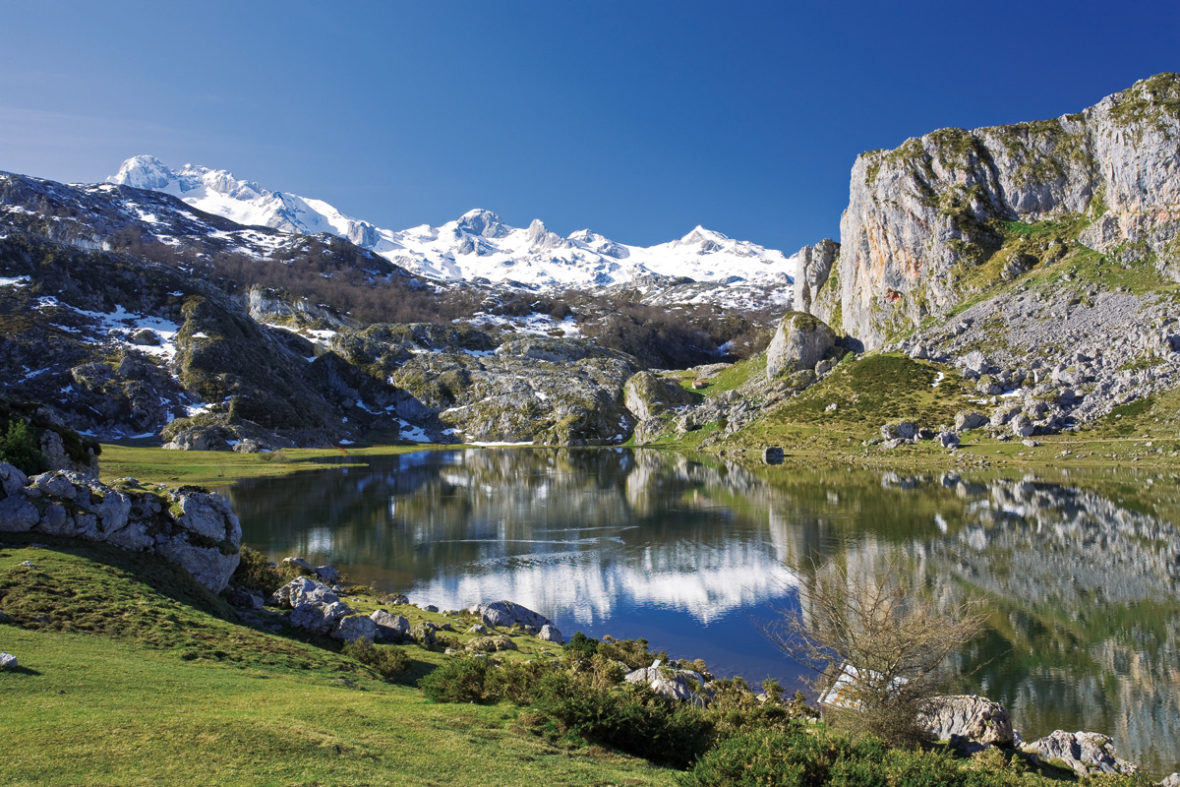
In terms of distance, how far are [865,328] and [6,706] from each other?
18050 centimetres

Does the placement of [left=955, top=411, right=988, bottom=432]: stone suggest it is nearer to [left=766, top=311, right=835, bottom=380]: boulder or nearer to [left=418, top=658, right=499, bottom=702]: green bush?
[left=766, top=311, right=835, bottom=380]: boulder

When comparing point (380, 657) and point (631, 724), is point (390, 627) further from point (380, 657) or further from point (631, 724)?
point (631, 724)

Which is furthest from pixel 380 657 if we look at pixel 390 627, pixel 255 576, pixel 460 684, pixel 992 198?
pixel 992 198

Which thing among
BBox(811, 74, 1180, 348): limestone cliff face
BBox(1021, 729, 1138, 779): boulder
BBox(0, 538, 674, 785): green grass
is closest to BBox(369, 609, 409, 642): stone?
BBox(0, 538, 674, 785): green grass

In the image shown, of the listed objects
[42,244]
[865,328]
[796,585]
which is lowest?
[796,585]

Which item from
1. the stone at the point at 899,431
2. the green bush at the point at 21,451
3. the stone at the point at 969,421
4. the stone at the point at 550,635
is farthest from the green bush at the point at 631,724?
the stone at the point at 969,421

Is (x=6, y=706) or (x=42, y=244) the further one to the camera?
(x=42, y=244)

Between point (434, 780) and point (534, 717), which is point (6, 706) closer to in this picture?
point (434, 780)

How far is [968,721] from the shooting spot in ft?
60.7

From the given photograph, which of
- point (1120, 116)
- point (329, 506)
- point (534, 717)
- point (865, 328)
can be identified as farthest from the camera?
point (865, 328)

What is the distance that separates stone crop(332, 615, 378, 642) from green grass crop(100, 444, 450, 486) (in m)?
63.4

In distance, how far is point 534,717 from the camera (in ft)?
54.3

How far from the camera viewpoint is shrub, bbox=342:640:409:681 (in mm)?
22172

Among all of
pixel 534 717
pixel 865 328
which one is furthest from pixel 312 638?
pixel 865 328
